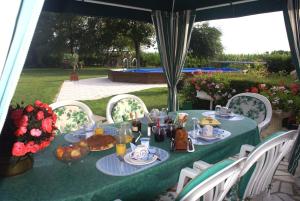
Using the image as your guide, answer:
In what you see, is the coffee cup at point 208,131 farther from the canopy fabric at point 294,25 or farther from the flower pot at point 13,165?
the canopy fabric at point 294,25

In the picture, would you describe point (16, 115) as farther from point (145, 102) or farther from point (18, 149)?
point (145, 102)

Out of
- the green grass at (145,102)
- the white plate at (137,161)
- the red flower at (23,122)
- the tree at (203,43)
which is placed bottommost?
the green grass at (145,102)

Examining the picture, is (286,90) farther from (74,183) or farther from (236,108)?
(74,183)

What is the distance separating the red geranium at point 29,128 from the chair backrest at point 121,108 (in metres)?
1.26

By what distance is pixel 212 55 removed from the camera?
19.2m

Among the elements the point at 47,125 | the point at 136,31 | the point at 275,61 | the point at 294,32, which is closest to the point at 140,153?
the point at 47,125

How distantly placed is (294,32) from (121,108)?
2031 mm

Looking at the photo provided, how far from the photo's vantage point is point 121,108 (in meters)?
2.67

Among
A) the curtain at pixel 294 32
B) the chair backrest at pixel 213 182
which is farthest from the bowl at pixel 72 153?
the curtain at pixel 294 32

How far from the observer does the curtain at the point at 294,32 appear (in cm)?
264

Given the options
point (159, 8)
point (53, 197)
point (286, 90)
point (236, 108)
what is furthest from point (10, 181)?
point (286, 90)

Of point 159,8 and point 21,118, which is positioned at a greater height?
point 159,8

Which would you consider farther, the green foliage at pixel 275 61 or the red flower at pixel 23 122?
the green foliage at pixel 275 61

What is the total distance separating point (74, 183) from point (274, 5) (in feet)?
9.41
